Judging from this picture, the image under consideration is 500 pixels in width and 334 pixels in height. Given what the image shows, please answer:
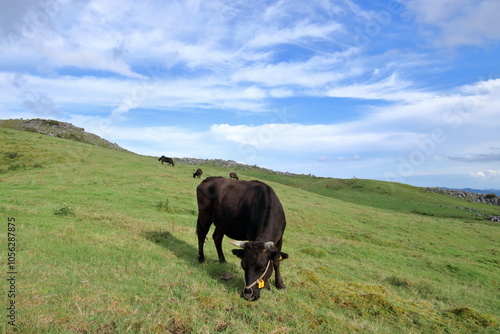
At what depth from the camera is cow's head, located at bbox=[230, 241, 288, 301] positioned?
7.06m

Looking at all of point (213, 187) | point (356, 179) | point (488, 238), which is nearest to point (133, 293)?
point (213, 187)

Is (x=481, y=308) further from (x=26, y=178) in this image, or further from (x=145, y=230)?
(x=26, y=178)

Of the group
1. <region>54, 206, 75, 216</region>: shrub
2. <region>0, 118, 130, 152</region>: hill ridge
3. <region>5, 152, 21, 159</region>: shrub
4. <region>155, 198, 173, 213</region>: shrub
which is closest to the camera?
<region>54, 206, 75, 216</region>: shrub

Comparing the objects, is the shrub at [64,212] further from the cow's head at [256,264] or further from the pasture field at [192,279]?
the cow's head at [256,264]

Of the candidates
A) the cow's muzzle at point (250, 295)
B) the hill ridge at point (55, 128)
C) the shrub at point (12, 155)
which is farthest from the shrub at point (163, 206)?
the hill ridge at point (55, 128)

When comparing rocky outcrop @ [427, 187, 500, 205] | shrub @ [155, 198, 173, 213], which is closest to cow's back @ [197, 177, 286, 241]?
shrub @ [155, 198, 173, 213]

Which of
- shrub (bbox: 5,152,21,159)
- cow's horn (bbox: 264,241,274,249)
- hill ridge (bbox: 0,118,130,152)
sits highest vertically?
hill ridge (bbox: 0,118,130,152)

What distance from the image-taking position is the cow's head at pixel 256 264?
706cm

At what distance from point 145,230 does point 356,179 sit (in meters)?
63.5

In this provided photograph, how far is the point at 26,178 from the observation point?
27172 mm

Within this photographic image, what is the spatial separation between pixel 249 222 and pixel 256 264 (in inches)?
74.7

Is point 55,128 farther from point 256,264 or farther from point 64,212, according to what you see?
point 256,264

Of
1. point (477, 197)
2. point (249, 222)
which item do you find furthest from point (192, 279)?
point (477, 197)

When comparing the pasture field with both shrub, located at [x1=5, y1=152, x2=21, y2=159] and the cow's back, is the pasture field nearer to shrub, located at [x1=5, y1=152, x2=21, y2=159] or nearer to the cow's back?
the cow's back
